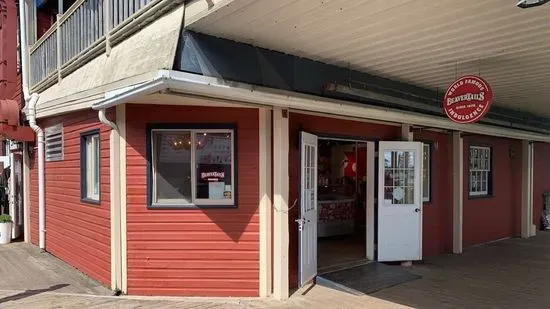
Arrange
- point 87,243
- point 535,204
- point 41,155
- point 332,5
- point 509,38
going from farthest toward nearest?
point 535,204 → point 41,155 → point 87,243 → point 509,38 → point 332,5

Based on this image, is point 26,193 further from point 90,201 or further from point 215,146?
point 215,146

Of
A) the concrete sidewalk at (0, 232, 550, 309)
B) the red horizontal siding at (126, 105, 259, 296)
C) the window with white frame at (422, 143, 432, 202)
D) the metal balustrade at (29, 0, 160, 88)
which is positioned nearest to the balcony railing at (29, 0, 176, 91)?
the metal balustrade at (29, 0, 160, 88)

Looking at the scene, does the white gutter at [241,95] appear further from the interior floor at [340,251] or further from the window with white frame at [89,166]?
the interior floor at [340,251]

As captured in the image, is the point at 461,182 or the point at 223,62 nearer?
the point at 223,62

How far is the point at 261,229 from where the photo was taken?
5.53 metres

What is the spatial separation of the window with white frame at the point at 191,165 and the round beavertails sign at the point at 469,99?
8.90 feet

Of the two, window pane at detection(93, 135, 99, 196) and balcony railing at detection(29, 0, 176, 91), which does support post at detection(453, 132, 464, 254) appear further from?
window pane at detection(93, 135, 99, 196)

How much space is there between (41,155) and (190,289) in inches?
183

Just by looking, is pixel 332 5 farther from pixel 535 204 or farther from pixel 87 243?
pixel 535 204

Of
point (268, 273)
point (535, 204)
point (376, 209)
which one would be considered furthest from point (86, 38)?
point (535, 204)

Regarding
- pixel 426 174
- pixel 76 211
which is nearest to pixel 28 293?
pixel 76 211

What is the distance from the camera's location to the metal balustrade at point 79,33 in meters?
5.66

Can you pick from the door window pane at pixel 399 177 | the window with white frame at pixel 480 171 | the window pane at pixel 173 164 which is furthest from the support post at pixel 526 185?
the window pane at pixel 173 164

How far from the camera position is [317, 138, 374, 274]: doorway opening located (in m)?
7.72
